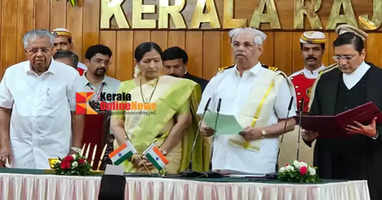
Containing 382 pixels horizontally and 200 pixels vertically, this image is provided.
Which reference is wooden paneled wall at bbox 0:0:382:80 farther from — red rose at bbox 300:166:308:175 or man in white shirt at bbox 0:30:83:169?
red rose at bbox 300:166:308:175

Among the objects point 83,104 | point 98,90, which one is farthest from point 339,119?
point 98,90

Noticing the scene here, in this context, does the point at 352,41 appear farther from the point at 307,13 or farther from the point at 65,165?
the point at 307,13

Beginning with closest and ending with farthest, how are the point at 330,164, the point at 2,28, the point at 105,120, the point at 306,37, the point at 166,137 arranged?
the point at 330,164 < the point at 166,137 < the point at 105,120 < the point at 306,37 < the point at 2,28

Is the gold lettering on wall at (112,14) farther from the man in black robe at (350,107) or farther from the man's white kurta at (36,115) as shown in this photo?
the man in black robe at (350,107)

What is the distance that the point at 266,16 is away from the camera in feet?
22.7

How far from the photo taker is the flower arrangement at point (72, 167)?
4246 millimetres

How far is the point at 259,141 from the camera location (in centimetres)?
462

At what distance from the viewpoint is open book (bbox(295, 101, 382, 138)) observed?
4.30 meters

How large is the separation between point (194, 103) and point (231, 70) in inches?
17.7

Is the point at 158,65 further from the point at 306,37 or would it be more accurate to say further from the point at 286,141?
the point at 306,37

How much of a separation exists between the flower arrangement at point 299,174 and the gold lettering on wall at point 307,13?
307 centimetres

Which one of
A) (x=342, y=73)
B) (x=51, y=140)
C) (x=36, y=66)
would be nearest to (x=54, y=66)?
(x=36, y=66)

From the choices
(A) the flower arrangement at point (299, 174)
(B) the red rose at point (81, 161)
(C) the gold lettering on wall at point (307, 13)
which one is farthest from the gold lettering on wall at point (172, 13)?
(A) the flower arrangement at point (299, 174)

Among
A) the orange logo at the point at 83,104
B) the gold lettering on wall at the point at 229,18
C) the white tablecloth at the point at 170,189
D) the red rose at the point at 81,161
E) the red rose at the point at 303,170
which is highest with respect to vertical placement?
the gold lettering on wall at the point at 229,18
